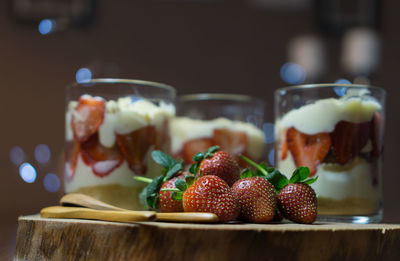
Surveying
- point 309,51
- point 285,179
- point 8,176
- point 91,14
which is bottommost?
point 8,176

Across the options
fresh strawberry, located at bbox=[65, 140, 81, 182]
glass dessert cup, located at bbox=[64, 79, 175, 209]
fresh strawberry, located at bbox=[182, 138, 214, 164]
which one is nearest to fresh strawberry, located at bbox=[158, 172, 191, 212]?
glass dessert cup, located at bbox=[64, 79, 175, 209]

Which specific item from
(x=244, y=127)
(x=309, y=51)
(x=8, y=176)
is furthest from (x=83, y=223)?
(x=309, y=51)

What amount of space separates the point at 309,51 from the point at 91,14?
3.79ft

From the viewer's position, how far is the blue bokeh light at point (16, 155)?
2.25m

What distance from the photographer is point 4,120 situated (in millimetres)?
2268

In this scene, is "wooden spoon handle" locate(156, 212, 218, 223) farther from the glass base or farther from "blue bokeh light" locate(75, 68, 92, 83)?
"blue bokeh light" locate(75, 68, 92, 83)

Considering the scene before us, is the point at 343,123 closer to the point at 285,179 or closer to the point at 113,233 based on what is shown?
the point at 285,179

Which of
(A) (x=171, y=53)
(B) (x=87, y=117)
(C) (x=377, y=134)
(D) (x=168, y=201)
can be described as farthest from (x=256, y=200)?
(A) (x=171, y=53)

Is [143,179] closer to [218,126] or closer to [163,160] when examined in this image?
[163,160]

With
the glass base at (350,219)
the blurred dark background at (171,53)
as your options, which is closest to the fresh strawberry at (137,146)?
the glass base at (350,219)

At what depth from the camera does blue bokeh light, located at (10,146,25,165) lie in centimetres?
225

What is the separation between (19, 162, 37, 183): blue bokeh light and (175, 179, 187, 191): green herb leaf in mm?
1591

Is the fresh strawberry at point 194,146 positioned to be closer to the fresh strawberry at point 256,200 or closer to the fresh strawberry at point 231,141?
the fresh strawberry at point 231,141

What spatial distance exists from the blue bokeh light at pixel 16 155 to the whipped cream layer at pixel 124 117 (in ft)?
3.79
